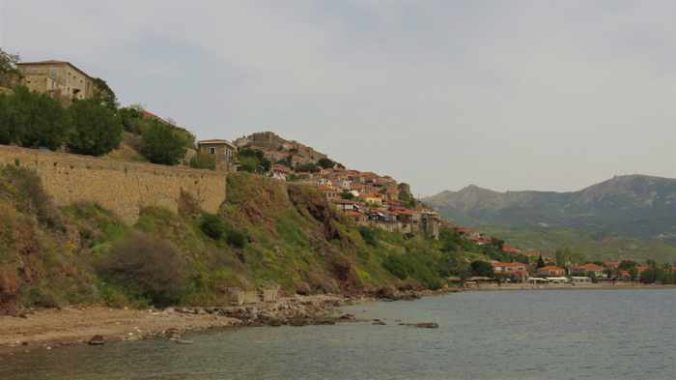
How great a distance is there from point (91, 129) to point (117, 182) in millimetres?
8432

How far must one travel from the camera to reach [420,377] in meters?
34.1

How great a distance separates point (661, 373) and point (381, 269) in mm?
63374

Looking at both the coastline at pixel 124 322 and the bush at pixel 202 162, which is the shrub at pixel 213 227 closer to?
the coastline at pixel 124 322

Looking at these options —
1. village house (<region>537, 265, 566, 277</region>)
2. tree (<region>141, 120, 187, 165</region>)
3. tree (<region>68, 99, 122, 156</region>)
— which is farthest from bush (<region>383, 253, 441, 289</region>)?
village house (<region>537, 265, 566, 277</region>)

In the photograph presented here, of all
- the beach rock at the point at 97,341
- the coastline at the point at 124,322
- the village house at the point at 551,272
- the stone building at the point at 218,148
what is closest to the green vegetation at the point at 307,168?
the village house at the point at 551,272

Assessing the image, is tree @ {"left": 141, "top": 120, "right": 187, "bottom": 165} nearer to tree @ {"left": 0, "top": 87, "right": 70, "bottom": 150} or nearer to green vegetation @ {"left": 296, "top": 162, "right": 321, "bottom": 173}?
tree @ {"left": 0, "top": 87, "right": 70, "bottom": 150}

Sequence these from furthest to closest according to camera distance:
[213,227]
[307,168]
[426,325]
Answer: [307,168] < [213,227] < [426,325]

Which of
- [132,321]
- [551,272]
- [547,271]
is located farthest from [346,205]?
[132,321]

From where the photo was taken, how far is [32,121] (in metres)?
61.2

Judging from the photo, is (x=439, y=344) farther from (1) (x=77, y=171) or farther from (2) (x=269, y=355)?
(1) (x=77, y=171)

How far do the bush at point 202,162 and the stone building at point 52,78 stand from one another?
14885 mm

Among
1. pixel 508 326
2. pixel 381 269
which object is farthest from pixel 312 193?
pixel 508 326

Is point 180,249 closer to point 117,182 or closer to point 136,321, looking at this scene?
point 117,182

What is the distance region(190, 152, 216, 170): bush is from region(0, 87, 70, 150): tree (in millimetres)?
24042
